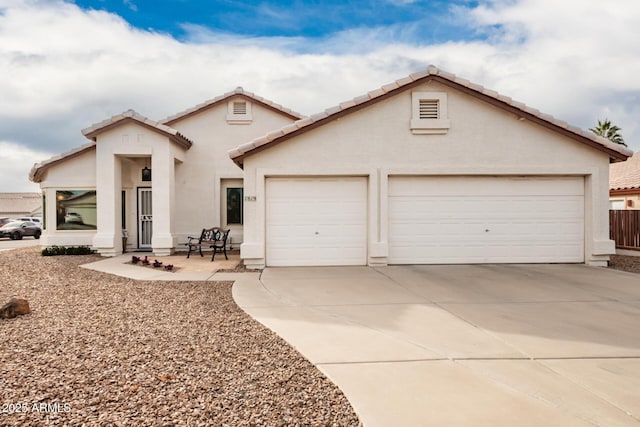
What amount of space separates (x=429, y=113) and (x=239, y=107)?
8.18 metres

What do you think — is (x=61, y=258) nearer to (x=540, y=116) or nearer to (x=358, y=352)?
(x=358, y=352)

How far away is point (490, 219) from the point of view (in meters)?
11.3

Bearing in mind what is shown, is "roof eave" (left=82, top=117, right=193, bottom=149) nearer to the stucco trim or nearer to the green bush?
the green bush

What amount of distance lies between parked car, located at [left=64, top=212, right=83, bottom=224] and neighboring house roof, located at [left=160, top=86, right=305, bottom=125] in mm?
4745

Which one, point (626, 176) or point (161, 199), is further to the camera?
point (626, 176)

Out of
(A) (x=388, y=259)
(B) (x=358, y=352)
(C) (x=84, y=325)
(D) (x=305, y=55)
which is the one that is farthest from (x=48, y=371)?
(D) (x=305, y=55)

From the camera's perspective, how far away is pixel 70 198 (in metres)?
15.0

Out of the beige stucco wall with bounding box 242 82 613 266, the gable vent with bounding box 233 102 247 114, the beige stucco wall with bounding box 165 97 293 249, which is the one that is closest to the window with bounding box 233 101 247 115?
the gable vent with bounding box 233 102 247 114

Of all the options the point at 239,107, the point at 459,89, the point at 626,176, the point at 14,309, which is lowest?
the point at 14,309

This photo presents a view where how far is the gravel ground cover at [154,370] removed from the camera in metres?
3.20

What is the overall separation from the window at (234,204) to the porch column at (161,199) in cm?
265

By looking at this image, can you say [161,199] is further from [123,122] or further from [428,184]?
[428,184]

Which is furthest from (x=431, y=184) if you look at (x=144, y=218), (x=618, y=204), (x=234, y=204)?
(x=618, y=204)

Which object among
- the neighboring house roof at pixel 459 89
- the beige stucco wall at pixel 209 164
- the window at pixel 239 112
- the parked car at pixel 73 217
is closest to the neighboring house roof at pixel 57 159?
the parked car at pixel 73 217
